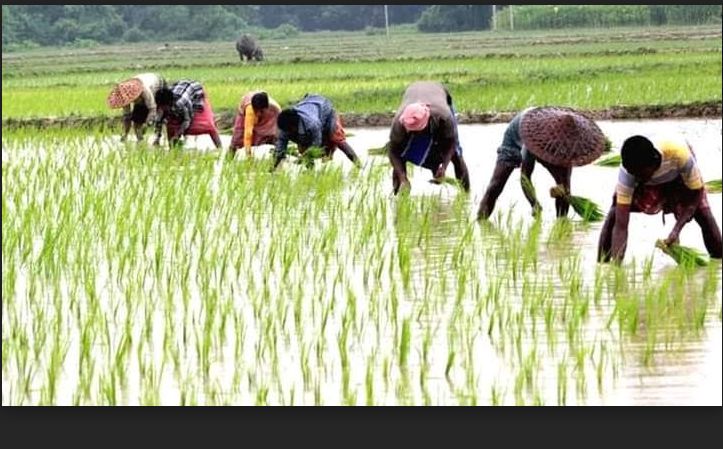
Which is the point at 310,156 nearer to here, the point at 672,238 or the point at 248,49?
the point at 672,238

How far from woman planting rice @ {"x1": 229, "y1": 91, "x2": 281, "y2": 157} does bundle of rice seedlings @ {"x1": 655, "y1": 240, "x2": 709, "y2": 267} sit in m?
4.33

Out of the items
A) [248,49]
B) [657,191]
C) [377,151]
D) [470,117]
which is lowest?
[248,49]

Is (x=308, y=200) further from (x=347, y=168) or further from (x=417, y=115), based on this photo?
(x=347, y=168)

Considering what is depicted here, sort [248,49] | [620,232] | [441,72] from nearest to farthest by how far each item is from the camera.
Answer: [620,232], [441,72], [248,49]

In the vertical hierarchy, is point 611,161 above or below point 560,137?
below

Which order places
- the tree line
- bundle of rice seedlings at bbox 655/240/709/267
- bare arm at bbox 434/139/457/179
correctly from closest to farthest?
bundle of rice seedlings at bbox 655/240/709/267 → bare arm at bbox 434/139/457/179 → the tree line

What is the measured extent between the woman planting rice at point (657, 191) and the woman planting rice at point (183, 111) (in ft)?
17.3

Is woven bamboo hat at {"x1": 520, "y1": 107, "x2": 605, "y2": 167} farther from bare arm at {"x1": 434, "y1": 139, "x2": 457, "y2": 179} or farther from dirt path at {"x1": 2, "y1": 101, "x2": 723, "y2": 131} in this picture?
dirt path at {"x1": 2, "y1": 101, "x2": 723, "y2": 131}

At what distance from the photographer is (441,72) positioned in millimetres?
19906

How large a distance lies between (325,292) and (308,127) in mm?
3521

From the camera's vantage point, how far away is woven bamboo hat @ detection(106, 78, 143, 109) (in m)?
11.1

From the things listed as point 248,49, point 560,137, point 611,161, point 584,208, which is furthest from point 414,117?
point 248,49

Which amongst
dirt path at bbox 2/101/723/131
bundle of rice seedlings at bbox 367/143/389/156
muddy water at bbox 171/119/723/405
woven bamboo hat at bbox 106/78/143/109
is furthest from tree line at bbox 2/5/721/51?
woven bamboo hat at bbox 106/78/143/109

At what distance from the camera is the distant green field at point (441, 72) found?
49.3 ft
